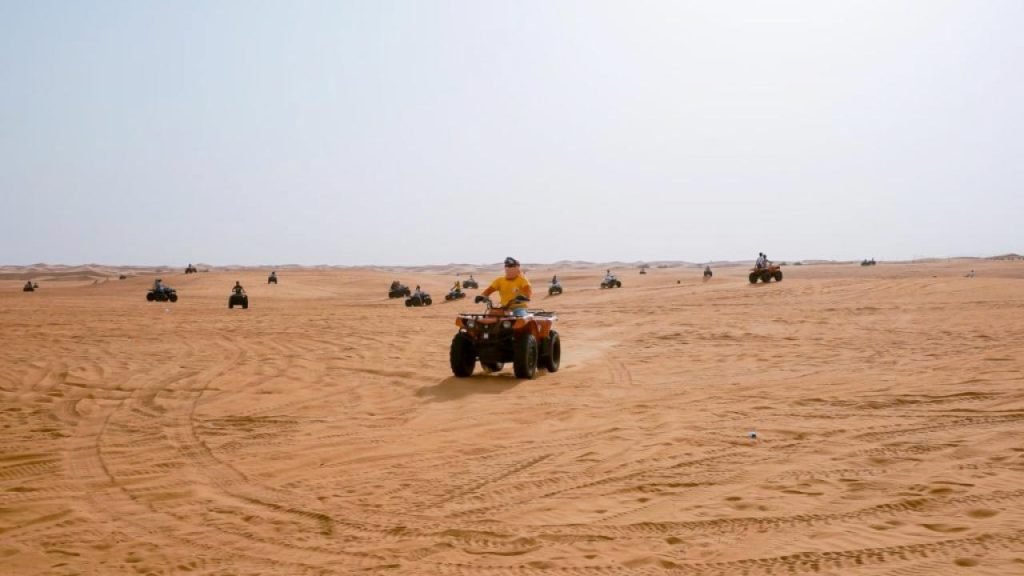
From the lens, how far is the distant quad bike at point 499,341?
12.1 metres

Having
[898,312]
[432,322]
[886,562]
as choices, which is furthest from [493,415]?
[898,312]

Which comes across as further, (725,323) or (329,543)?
(725,323)

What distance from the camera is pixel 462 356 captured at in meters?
12.4

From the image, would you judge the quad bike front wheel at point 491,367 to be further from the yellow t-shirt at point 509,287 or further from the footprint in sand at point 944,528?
the footprint in sand at point 944,528

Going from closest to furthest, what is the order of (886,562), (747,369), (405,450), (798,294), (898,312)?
(886,562) < (405,450) < (747,369) < (898,312) < (798,294)

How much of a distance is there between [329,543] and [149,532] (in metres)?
1.24

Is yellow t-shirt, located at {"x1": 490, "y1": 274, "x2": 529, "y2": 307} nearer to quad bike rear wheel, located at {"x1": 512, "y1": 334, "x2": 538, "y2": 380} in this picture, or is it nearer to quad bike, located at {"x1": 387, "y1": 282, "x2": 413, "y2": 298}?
quad bike rear wheel, located at {"x1": 512, "y1": 334, "x2": 538, "y2": 380}

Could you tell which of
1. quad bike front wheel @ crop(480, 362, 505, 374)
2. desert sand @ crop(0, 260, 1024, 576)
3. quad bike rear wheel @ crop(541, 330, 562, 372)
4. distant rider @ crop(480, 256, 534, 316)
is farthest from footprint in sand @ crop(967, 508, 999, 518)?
quad bike front wheel @ crop(480, 362, 505, 374)

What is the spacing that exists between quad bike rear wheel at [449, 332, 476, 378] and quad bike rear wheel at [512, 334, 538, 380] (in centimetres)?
81

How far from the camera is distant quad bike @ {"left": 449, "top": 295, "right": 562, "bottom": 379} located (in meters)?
12.1

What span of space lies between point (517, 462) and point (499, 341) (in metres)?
Answer: 5.26

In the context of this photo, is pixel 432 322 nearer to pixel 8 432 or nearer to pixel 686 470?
pixel 8 432

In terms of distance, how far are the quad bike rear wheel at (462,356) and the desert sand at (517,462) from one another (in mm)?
461

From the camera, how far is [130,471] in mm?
6789
